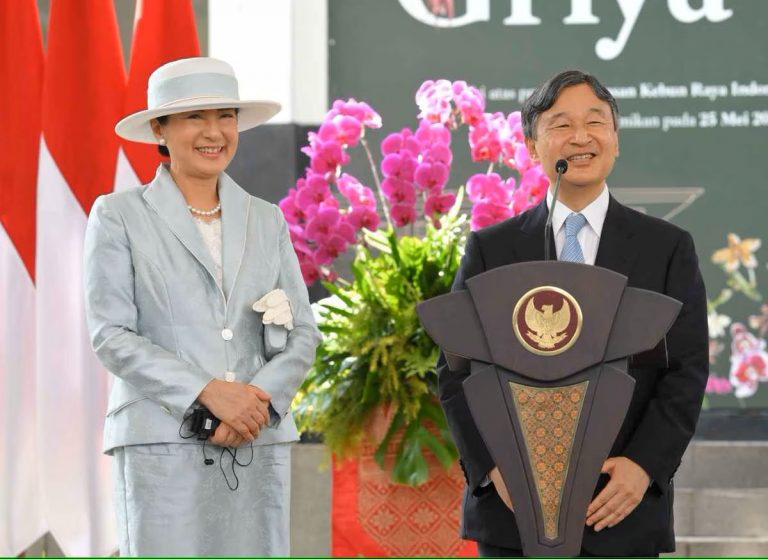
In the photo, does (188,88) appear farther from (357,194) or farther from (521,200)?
(521,200)

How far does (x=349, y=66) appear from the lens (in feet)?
15.4

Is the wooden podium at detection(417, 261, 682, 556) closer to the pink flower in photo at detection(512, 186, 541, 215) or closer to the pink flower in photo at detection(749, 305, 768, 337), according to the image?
the pink flower in photo at detection(512, 186, 541, 215)

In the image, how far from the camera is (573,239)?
1.99 meters

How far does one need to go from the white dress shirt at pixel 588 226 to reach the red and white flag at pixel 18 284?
1.63m

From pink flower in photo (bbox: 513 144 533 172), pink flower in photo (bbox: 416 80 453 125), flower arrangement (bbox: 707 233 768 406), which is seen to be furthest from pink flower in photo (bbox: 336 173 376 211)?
flower arrangement (bbox: 707 233 768 406)

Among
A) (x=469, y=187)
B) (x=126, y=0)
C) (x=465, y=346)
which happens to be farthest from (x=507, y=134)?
(x=126, y=0)

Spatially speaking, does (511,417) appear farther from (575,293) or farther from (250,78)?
(250,78)

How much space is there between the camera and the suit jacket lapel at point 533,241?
6.54 ft

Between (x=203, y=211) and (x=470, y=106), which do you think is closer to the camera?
(x=203, y=211)

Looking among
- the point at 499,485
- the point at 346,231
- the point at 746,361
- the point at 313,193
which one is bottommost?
the point at 499,485

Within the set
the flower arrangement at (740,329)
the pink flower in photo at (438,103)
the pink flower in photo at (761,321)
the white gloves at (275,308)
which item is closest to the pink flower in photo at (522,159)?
the pink flower in photo at (438,103)

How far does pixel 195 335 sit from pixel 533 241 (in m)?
0.60

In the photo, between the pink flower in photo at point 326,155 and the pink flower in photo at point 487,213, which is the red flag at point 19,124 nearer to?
the pink flower in photo at point 326,155

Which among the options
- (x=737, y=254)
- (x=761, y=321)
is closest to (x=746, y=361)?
(x=761, y=321)
